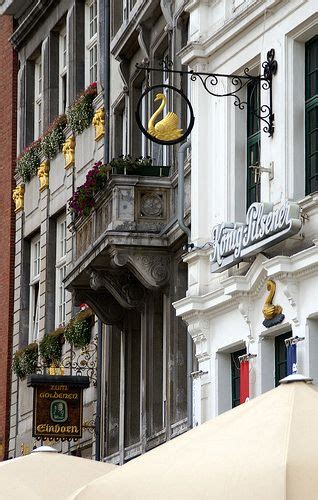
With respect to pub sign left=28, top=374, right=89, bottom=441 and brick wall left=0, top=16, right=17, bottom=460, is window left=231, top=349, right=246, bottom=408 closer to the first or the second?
pub sign left=28, top=374, right=89, bottom=441

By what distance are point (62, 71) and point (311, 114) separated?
17936 mm

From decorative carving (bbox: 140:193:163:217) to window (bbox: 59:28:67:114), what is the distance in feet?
33.6

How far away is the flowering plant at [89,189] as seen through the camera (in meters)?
29.9

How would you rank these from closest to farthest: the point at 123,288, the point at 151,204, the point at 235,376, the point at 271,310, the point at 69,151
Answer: the point at 271,310 < the point at 235,376 < the point at 151,204 < the point at 123,288 < the point at 69,151

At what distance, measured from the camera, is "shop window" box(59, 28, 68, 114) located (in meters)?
39.6

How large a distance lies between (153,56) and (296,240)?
32.8 feet

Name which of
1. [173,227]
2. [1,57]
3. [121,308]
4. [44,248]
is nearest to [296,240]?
[173,227]

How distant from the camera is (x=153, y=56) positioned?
3122cm

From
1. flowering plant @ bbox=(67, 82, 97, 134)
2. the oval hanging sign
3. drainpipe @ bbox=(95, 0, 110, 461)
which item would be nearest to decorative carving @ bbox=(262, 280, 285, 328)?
the oval hanging sign

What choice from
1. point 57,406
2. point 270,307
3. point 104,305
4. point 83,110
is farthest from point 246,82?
point 83,110

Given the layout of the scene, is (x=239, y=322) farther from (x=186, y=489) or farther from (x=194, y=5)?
(x=186, y=489)

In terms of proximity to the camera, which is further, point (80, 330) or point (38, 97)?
point (38, 97)

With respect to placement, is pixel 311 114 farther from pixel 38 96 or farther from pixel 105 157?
pixel 38 96

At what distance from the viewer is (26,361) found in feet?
128
